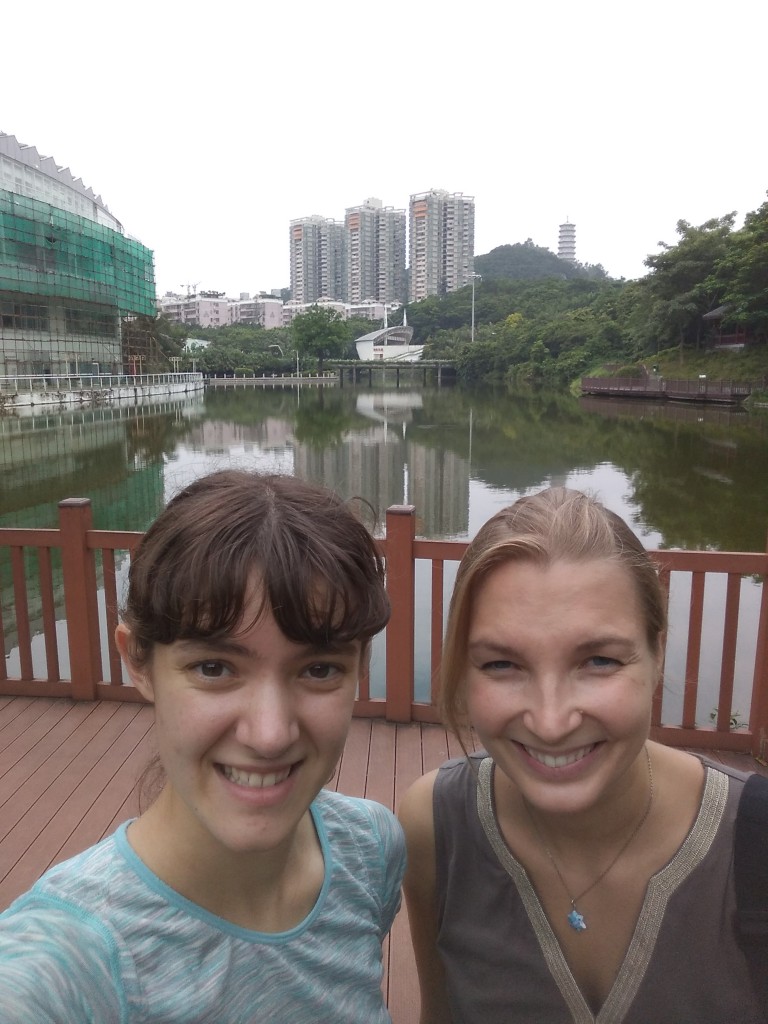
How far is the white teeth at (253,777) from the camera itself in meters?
0.74

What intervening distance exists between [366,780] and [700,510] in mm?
10866

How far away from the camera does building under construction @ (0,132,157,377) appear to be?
33.4m

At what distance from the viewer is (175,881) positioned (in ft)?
2.49

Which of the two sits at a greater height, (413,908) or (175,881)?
(175,881)

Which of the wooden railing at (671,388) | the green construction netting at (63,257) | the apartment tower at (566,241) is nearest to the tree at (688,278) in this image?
the wooden railing at (671,388)

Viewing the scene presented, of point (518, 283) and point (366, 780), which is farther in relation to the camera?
point (518, 283)

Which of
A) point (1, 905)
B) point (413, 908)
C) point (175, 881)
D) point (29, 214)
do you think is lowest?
point (1, 905)

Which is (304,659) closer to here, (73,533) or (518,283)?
(73,533)

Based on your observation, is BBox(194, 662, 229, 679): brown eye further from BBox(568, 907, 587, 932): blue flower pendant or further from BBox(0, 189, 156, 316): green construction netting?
BBox(0, 189, 156, 316): green construction netting

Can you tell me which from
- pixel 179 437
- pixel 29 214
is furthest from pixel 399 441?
pixel 29 214

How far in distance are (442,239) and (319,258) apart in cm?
2426

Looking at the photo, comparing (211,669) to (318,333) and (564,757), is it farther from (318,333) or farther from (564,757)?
(318,333)

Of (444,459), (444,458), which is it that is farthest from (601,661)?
(444,458)

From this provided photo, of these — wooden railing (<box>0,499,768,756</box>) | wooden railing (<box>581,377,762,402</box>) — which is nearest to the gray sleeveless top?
wooden railing (<box>0,499,768,756</box>)
